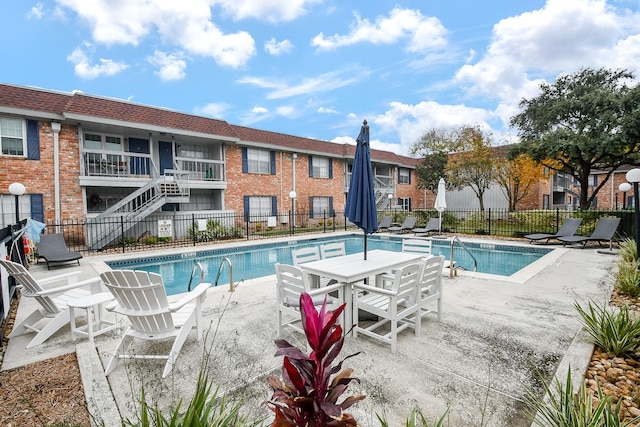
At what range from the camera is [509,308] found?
494 cm

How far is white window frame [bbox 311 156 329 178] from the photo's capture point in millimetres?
22797

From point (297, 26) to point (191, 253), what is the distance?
34.3ft

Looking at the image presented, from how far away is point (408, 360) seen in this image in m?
3.37

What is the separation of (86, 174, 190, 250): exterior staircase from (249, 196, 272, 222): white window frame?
437 centimetres

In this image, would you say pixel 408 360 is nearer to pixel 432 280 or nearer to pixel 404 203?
pixel 432 280

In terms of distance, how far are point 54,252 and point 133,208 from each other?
5625 millimetres

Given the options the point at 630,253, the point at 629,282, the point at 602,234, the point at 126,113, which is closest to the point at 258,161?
the point at 126,113

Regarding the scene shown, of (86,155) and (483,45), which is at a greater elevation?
(483,45)

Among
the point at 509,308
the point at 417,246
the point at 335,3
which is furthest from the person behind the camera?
the point at 335,3

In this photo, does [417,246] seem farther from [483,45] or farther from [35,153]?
[35,153]

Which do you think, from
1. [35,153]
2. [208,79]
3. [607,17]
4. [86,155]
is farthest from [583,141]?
[35,153]

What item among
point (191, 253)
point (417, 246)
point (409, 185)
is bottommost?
point (191, 253)

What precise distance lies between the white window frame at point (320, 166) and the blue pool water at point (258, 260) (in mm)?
8802

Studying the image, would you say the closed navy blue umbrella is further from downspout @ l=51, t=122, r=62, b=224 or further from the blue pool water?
downspout @ l=51, t=122, r=62, b=224
